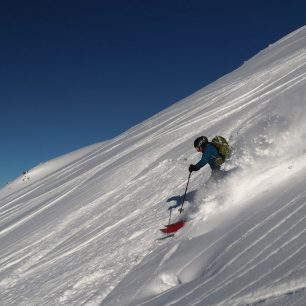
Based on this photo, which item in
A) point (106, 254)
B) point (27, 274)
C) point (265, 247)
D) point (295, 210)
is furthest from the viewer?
point (27, 274)

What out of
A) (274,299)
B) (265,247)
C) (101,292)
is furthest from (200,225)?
(274,299)

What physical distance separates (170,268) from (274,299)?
8.33 feet

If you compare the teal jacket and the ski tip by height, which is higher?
the teal jacket

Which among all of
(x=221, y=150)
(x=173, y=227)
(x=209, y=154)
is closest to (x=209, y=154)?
(x=209, y=154)

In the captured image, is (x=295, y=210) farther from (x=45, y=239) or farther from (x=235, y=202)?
(x=45, y=239)

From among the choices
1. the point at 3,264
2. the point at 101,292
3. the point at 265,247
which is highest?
the point at 3,264

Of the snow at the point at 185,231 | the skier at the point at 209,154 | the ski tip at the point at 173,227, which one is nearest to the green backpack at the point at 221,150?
the skier at the point at 209,154

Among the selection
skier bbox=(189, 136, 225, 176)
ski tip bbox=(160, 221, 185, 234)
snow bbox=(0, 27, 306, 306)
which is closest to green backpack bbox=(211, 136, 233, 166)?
skier bbox=(189, 136, 225, 176)

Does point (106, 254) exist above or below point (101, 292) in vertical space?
above

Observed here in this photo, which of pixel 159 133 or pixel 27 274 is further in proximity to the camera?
pixel 159 133

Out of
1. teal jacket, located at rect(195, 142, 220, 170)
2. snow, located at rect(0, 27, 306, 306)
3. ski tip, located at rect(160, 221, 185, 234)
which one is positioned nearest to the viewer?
snow, located at rect(0, 27, 306, 306)

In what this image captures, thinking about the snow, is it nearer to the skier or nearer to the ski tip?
the ski tip

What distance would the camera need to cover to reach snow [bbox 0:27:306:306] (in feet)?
14.6

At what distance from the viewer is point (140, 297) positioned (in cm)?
583
